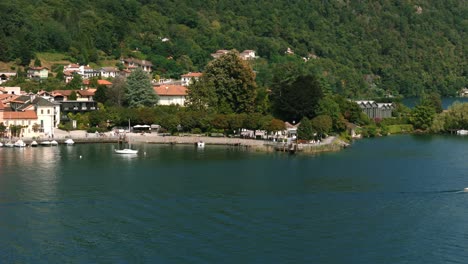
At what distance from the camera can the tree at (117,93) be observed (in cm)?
4781

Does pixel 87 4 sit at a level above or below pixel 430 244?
above

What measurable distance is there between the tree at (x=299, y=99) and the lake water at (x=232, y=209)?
27.0ft

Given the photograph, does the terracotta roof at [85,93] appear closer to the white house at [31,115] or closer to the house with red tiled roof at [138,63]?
the white house at [31,115]

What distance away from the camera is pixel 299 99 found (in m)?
42.6

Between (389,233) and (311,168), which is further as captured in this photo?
(311,168)

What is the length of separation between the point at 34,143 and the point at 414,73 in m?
69.3

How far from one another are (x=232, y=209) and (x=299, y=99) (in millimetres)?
20170

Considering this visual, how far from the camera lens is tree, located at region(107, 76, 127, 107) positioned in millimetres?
47812

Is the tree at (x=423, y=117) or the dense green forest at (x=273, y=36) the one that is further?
the dense green forest at (x=273, y=36)

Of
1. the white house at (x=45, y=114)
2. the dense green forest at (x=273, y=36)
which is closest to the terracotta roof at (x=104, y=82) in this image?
the dense green forest at (x=273, y=36)

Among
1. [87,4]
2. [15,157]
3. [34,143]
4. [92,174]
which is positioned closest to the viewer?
[92,174]

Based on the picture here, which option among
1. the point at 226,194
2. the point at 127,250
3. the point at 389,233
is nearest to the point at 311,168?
the point at 226,194

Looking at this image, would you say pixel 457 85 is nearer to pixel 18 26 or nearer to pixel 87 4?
pixel 87 4

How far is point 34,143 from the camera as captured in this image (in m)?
38.6
